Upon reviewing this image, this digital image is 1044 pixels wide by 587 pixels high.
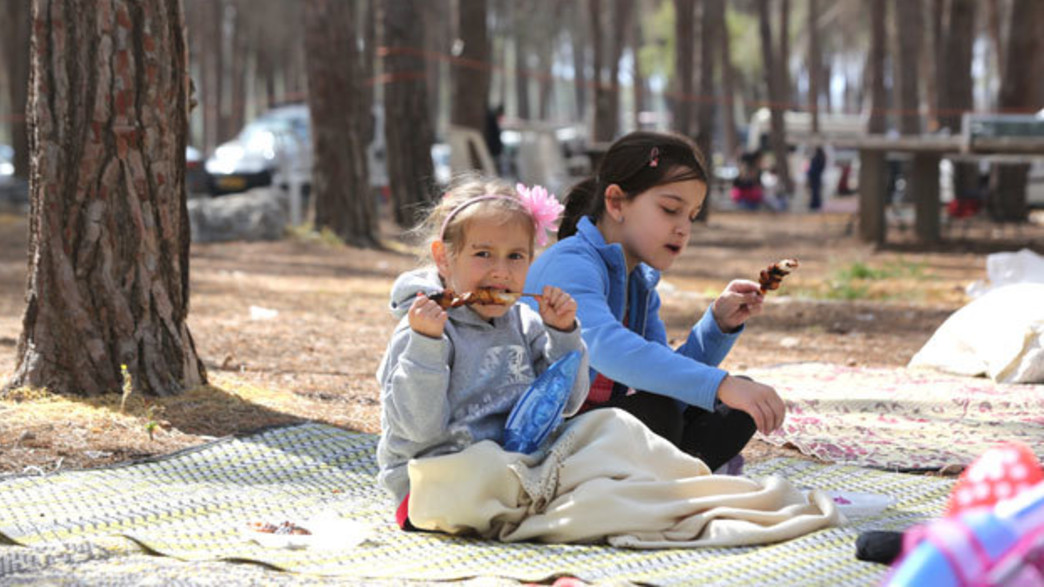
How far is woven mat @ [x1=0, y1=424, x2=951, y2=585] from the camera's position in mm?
2955

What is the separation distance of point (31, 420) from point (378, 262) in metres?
7.35

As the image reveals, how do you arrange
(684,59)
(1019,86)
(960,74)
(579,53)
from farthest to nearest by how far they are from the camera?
(579,53), (684,59), (960,74), (1019,86)

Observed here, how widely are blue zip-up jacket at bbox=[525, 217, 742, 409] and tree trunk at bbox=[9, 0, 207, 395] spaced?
181 centimetres

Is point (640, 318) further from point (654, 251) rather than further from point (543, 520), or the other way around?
point (543, 520)

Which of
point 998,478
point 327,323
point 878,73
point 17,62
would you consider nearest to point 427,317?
point 998,478

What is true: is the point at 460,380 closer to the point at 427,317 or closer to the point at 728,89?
the point at 427,317

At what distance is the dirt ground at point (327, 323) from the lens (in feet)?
15.3

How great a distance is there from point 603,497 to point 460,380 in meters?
0.44

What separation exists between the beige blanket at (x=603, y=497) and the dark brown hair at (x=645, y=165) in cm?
76

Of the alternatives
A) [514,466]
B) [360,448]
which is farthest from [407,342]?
[360,448]

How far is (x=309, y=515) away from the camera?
360 cm

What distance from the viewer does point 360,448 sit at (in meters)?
4.46

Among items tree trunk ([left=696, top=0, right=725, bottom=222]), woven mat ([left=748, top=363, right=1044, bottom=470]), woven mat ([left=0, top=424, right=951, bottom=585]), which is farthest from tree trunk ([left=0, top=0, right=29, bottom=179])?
woven mat ([left=0, top=424, right=951, bottom=585])

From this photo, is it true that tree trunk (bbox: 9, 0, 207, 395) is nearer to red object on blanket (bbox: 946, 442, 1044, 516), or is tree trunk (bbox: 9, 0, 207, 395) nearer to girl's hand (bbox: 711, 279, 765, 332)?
girl's hand (bbox: 711, 279, 765, 332)
